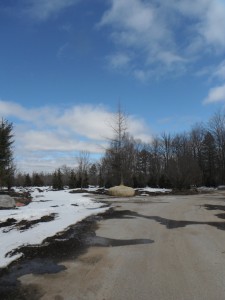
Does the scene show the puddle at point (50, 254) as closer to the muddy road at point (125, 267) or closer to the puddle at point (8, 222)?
the muddy road at point (125, 267)

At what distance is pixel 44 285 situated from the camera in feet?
19.1

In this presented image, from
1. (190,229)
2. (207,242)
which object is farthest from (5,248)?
(190,229)

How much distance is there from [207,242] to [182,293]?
170 inches

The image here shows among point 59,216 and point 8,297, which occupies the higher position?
point 59,216

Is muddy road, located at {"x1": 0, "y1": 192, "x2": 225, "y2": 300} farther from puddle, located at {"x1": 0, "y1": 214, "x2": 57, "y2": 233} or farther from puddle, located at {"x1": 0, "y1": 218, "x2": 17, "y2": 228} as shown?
puddle, located at {"x1": 0, "y1": 218, "x2": 17, "y2": 228}

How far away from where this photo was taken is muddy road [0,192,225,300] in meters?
5.39

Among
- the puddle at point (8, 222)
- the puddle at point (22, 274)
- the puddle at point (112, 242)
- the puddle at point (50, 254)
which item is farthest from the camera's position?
the puddle at point (8, 222)

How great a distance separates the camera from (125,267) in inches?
273

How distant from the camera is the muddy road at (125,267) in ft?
17.7

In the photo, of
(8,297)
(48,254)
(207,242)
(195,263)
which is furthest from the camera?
(207,242)

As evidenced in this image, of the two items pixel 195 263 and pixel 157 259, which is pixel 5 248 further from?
pixel 195 263

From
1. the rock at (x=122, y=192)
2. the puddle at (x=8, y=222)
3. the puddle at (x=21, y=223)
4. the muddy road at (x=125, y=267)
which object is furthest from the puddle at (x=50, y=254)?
the rock at (x=122, y=192)

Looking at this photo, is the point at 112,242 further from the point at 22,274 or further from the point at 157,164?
the point at 157,164

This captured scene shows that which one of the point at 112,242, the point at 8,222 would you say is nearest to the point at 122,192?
the point at 8,222
